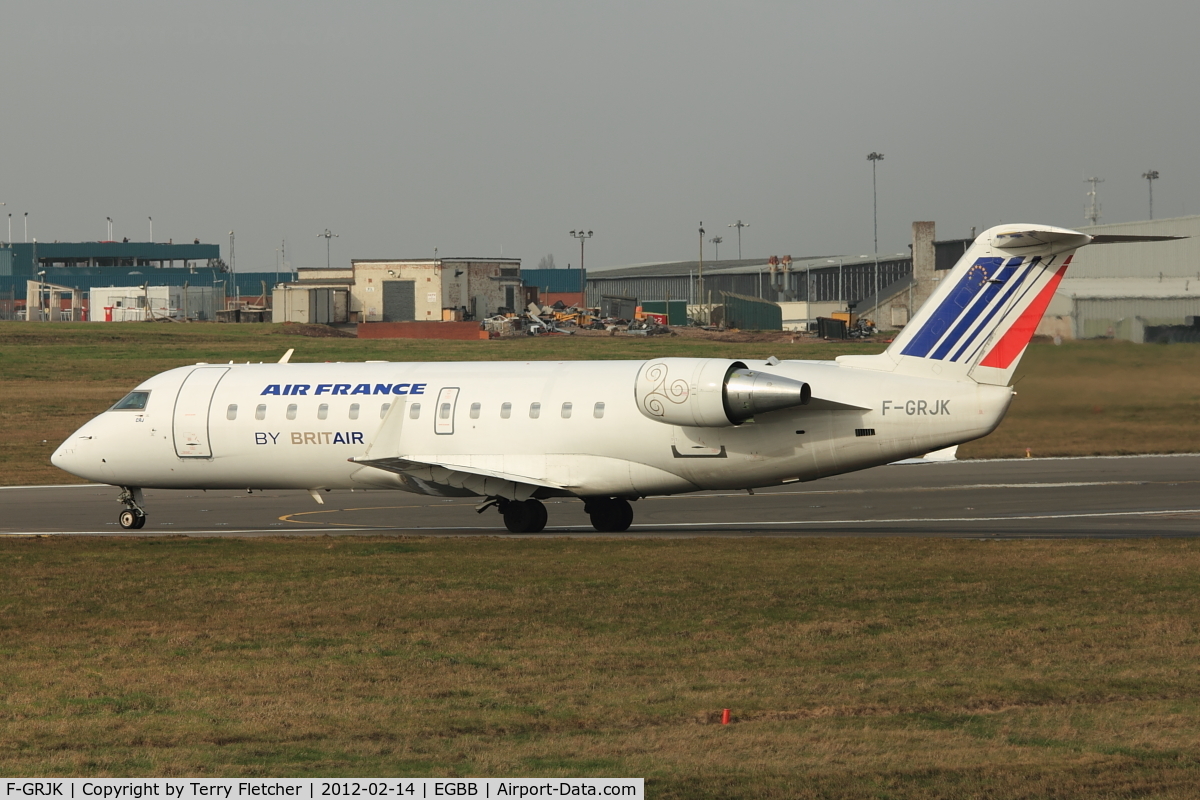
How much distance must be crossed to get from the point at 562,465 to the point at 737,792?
18981mm

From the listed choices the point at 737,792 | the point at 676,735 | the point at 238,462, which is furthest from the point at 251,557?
the point at 737,792

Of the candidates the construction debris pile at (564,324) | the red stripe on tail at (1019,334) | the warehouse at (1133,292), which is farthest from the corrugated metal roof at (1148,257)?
the red stripe on tail at (1019,334)

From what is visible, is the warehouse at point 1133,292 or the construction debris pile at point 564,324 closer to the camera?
the warehouse at point 1133,292

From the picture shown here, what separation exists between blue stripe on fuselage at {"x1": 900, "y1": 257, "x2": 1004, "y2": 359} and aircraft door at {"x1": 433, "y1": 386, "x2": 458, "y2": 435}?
9.42 m

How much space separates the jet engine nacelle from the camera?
87.9ft

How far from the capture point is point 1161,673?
13648 millimetres

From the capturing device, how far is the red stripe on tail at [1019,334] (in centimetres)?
2662

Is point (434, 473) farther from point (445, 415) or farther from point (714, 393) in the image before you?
point (714, 393)

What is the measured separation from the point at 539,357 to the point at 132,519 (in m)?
51.1

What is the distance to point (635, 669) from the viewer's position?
14242mm

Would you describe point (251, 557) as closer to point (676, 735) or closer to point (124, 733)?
point (124, 733)

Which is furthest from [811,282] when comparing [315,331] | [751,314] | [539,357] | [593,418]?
[593,418]

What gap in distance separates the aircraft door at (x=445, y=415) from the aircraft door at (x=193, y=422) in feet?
18.1
